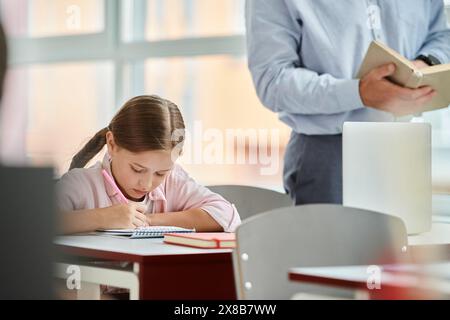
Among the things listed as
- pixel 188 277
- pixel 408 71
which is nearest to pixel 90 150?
pixel 188 277

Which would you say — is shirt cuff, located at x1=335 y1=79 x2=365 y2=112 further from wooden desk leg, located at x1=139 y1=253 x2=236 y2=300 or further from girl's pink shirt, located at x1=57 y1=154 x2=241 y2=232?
wooden desk leg, located at x1=139 y1=253 x2=236 y2=300

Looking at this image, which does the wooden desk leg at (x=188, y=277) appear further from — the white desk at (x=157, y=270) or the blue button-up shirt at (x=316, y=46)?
the blue button-up shirt at (x=316, y=46)

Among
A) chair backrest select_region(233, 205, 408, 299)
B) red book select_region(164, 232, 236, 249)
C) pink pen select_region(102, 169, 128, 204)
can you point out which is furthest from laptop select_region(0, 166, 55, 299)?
pink pen select_region(102, 169, 128, 204)

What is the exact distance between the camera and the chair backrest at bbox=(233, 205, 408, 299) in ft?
3.70

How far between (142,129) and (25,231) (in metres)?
1.26

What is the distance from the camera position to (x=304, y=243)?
123 centimetres

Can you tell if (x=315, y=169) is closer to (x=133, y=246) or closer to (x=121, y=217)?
(x=121, y=217)

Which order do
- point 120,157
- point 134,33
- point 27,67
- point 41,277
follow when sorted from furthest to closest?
point 134,33, point 27,67, point 120,157, point 41,277

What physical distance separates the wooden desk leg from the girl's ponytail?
0.45 m
